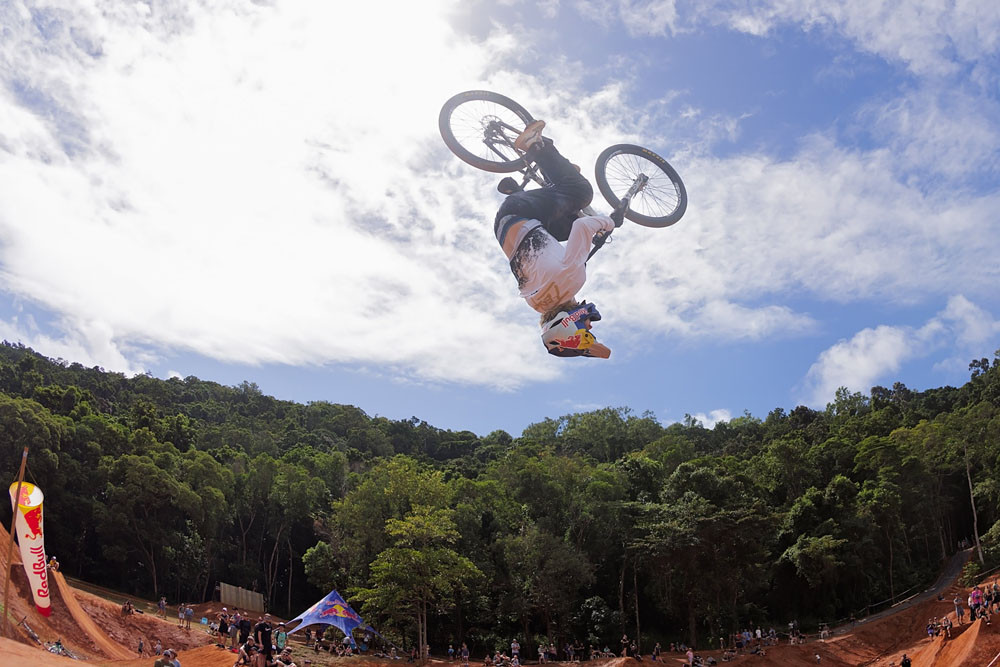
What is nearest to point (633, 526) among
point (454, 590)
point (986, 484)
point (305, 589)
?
point (454, 590)

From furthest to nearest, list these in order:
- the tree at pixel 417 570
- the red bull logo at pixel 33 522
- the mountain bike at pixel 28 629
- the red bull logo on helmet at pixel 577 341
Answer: the tree at pixel 417 570, the red bull logo at pixel 33 522, the mountain bike at pixel 28 629, the red bull logo on helmet at pixel 577 341

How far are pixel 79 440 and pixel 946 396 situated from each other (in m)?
79.1

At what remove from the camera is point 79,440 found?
4878cm

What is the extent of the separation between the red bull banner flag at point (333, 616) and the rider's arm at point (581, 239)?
22.5 metres

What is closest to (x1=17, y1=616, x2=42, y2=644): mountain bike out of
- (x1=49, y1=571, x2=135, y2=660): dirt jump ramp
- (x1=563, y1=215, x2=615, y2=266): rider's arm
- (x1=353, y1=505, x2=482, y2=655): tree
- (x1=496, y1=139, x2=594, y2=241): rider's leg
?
(x1=49, y1=571, x2=135, y2=660): dirt jump ramp

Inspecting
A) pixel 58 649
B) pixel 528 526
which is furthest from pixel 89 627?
pixel 528 526

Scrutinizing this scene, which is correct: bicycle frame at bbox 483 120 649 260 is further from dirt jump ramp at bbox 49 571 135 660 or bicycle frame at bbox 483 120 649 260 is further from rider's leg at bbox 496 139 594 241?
dirt jump ramp at bbox 49 571 135 660

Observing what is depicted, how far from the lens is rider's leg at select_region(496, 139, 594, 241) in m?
14.9

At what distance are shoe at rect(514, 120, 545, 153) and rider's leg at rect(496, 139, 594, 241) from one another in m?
0.20

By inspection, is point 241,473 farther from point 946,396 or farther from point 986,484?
point 946,396

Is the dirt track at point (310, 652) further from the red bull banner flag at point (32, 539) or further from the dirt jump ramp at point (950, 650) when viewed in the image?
the red bull banner flag at point (32, 539)

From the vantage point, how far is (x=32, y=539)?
24.3 metres

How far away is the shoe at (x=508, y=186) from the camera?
15.4 m

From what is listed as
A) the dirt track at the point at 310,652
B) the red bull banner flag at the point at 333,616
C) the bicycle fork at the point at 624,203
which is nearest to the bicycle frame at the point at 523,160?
the bicycle fork at the point at 624,203
